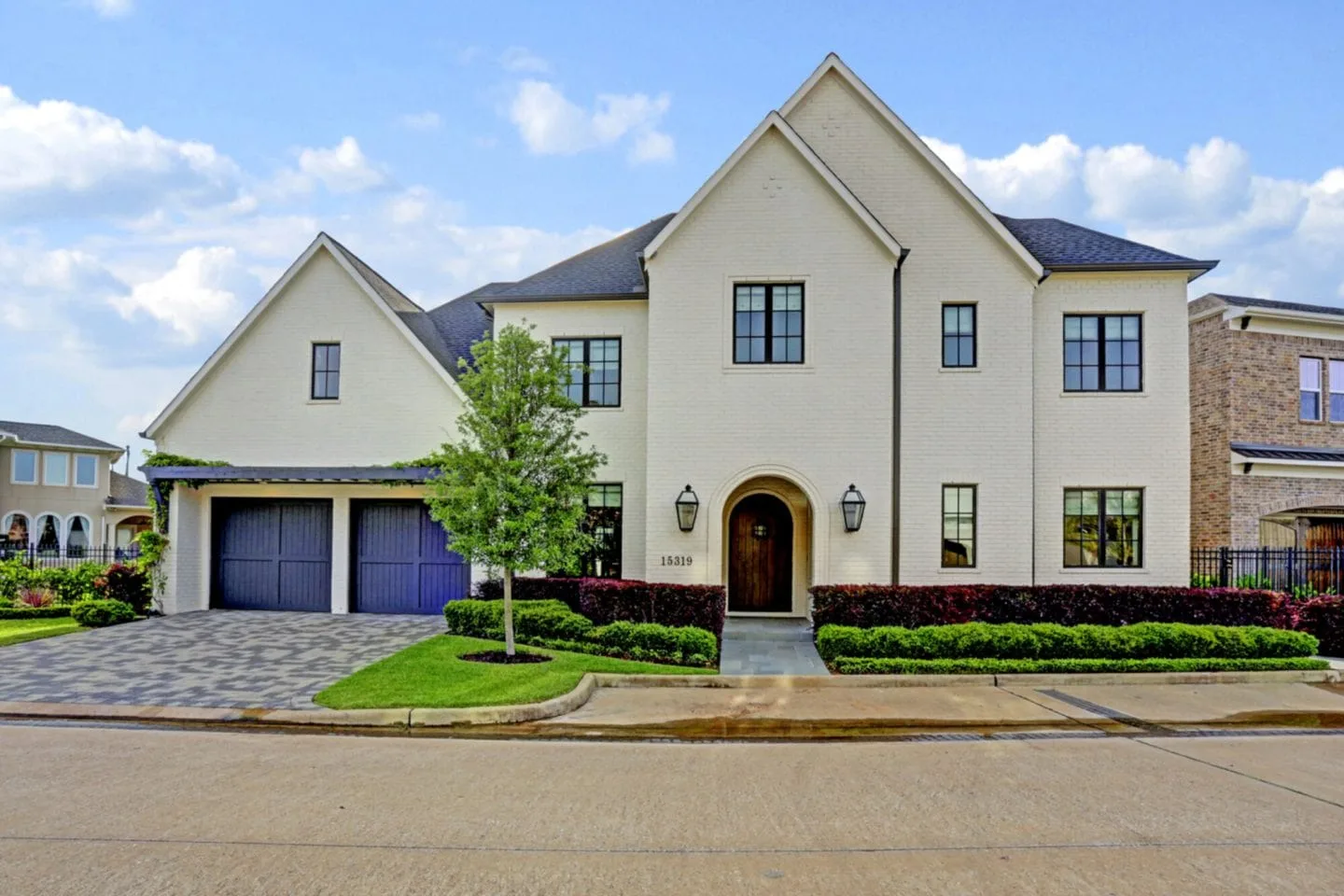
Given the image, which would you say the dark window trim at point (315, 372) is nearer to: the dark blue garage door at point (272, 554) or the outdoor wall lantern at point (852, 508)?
the dark blue garage door at point (272, 554)

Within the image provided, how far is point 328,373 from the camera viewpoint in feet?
58.3

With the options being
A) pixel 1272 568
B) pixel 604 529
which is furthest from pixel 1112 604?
pixel 604 529

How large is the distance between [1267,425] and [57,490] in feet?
155

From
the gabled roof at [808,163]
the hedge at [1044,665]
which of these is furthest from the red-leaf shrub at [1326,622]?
the gabled roof at [808,163]

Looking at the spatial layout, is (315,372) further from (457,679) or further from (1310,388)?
(1310,388)

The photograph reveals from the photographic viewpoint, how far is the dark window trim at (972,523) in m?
15.4

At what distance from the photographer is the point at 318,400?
57.8 feet

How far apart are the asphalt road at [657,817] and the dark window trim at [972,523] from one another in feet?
23.3

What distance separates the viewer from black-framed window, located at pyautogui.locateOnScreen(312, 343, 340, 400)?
17750 mm

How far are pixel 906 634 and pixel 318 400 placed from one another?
1297 cm

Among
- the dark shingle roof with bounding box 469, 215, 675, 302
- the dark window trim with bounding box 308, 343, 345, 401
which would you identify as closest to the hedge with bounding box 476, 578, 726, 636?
the dark shingle roof with bounding box 469, 215, 675, 302

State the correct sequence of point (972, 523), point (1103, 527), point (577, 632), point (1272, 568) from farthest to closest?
point (1272, 568)
point (1103, 527)
point (972, 523)
point (577, 632)

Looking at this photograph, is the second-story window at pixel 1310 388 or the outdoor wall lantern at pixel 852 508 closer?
the outdoor wall lantern at pixel 852 508

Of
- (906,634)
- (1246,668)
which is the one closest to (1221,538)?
(1246,668)
